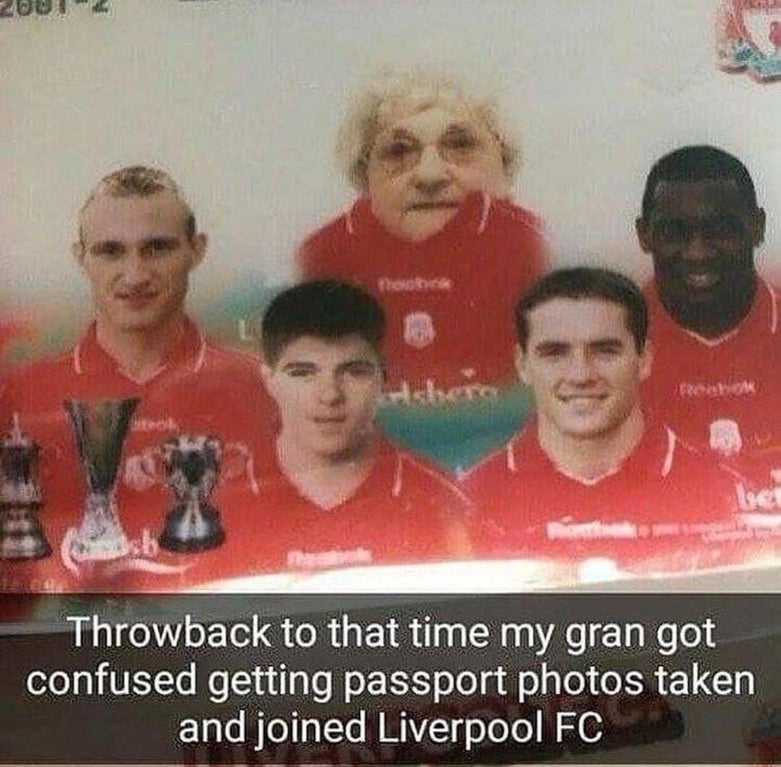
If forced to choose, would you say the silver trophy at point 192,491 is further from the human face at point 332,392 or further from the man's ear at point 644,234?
the man's ear at point 644,234

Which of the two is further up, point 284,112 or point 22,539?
point 284,112

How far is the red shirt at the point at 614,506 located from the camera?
844 mm

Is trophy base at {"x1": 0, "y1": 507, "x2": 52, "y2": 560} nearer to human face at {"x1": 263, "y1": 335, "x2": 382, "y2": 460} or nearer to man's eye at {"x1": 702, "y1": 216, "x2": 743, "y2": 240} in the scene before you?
human face at {"x1": 263, "y1": 335, "x2": 382, "y2": 460}

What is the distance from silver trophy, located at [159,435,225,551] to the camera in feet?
2.81

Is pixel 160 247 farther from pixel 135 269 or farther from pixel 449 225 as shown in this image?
pixel 449 225

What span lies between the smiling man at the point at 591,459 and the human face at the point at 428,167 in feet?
0.33

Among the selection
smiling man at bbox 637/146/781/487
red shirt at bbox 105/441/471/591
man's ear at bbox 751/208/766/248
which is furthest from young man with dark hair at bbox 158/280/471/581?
man's ear at bbox 751/208/766/248

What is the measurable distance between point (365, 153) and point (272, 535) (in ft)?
1.08

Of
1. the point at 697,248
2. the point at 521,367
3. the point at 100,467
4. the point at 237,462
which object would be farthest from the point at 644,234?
the point at 100,467

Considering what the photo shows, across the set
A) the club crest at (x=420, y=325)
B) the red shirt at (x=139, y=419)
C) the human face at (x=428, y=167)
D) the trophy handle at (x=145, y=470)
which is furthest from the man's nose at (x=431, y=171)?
the trophy handle at (x=145, y=470)

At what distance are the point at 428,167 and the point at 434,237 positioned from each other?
0.20 ft

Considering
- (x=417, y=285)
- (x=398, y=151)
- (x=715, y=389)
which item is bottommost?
(x=715, y=389)

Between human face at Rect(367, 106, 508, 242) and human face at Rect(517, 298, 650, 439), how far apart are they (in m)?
0.12

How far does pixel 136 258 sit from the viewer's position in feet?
2.84
